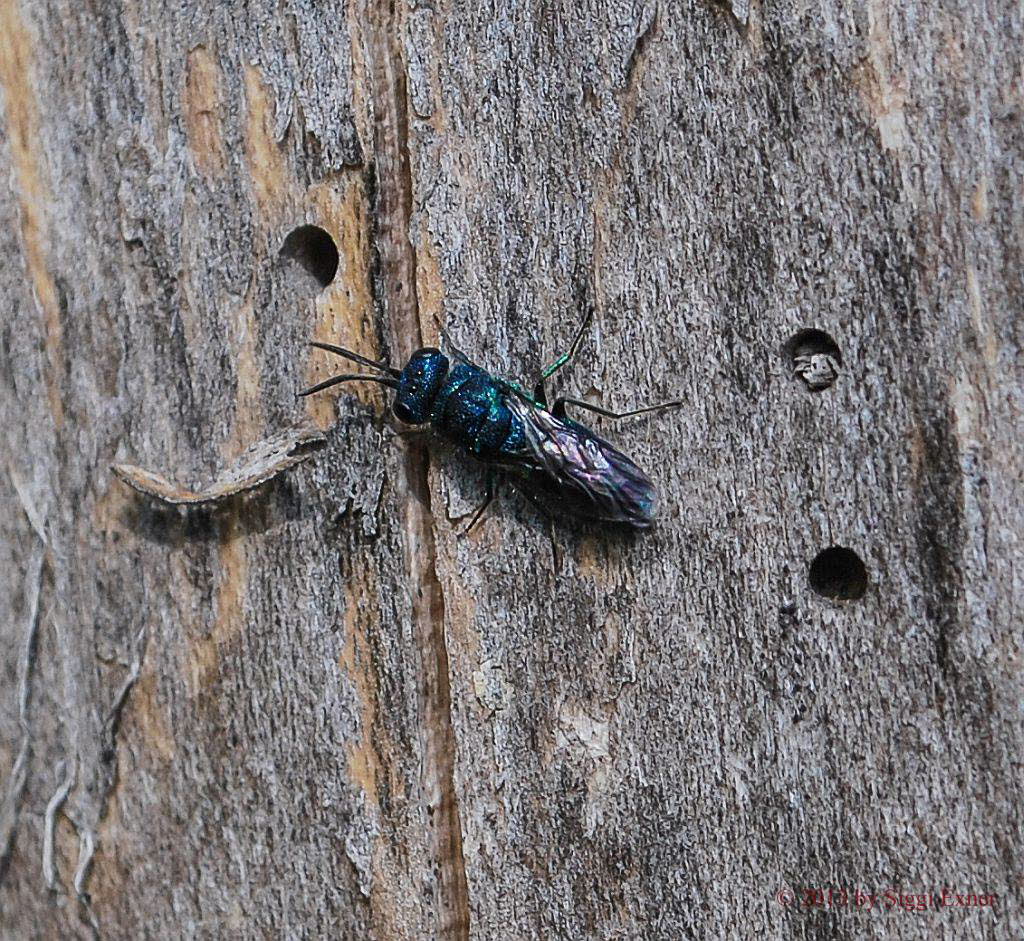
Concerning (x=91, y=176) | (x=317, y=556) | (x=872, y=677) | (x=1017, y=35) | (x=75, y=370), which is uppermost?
(x=91, y=176)

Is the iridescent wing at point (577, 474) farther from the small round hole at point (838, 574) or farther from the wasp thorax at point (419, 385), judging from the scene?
the small round hole at point (838, 574)

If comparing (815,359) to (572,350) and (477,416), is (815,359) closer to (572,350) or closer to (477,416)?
(572,350)

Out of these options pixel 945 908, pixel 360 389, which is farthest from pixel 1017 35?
pixel 945 908

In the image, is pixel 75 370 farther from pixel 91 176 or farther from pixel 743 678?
pixel 743 678

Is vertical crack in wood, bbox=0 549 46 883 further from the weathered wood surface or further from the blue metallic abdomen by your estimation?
the blue metallic abdomen

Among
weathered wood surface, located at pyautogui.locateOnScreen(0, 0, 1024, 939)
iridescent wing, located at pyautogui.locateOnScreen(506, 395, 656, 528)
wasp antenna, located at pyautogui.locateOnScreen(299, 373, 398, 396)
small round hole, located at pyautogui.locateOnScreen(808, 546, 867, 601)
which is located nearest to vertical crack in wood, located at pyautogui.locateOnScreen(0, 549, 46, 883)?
weathered wood surface, located at pyautogui.locateOnScreen(0, 0, 1024, 939)

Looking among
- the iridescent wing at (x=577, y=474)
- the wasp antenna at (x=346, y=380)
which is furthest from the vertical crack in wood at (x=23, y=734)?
the iridescent wing at (x=577, y=474)

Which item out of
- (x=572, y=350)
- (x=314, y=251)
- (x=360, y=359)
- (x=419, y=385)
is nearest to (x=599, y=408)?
(x=572, y=350)
